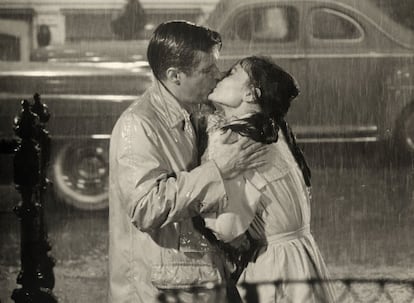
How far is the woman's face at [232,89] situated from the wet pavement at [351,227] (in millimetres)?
497

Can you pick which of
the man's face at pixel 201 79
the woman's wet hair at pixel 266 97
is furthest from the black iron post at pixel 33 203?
the woman's wet hair at pixel 266 97

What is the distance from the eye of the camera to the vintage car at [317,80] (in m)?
2.11

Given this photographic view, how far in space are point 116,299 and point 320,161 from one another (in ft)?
2.38

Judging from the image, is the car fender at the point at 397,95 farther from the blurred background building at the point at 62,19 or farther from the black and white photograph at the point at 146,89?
the blurred background building at the point at 62,19

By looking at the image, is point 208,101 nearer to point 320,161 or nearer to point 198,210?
point 198,210

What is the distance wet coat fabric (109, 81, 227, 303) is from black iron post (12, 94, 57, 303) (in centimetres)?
47


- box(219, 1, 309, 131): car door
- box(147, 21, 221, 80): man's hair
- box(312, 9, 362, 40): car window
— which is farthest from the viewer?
box(312, 9, 362, 40): car window

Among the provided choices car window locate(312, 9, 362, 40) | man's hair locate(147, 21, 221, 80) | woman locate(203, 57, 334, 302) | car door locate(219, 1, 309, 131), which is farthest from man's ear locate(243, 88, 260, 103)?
car window locate(312, 9, 362, 40)

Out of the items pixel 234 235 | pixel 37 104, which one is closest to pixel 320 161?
pixel 234 235

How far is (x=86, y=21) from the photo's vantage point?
7.00 ft

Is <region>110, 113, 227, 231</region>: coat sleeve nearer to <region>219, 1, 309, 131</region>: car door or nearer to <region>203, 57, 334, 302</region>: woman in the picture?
<region>203, 57, 334, 302</region>: woman

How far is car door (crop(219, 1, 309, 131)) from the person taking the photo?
6.68ft

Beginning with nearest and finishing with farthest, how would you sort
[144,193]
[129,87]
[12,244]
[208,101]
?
1. [144,193]
2. [208,101]
3. [129,87]
4. [12,244]

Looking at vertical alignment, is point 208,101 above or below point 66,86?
above
